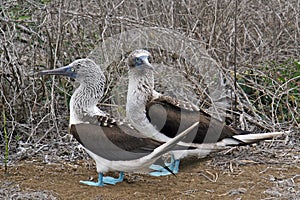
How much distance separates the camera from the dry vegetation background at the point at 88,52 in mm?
5680

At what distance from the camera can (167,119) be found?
4.88 metres

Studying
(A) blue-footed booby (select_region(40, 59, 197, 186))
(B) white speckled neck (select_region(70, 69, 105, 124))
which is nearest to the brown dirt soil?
(A) blue-footed booby (select_region(40, 59, 197, 186))

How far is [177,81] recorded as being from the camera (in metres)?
6.18

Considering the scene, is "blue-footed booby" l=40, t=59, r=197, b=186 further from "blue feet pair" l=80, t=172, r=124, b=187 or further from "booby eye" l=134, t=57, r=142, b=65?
"booby eye" l=134, t=57, r=142, b=65

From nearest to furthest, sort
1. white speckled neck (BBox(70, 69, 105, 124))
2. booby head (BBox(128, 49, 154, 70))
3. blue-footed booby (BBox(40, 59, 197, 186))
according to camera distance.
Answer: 1. blue-footed booby (BBox(40, 59, 197, 186))
2. white speckled neck (BBox(70, 69, 105, 124))
3. booby head (BBox(128, 49, 154, 70))

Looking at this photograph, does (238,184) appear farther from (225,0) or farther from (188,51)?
(225,0)

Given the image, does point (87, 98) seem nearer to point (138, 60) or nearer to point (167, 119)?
point (138, 60)

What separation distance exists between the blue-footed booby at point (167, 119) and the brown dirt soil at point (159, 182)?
0.65ft

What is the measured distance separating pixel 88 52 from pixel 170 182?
7.33ft

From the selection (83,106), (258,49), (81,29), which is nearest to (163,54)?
(81,29)

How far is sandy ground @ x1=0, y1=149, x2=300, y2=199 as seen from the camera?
4242 millimetres

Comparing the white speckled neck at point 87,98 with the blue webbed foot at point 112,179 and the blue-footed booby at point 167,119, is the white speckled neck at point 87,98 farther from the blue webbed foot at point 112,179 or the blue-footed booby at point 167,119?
the blue webbed foot at point 112,179

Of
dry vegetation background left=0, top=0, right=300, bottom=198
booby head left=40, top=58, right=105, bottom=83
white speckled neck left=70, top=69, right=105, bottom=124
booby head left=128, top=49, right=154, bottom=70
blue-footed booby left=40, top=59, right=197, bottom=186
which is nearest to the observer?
blue-footed booby left=40, top=59, right=197, bottom=186

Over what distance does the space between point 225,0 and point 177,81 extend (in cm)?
121
